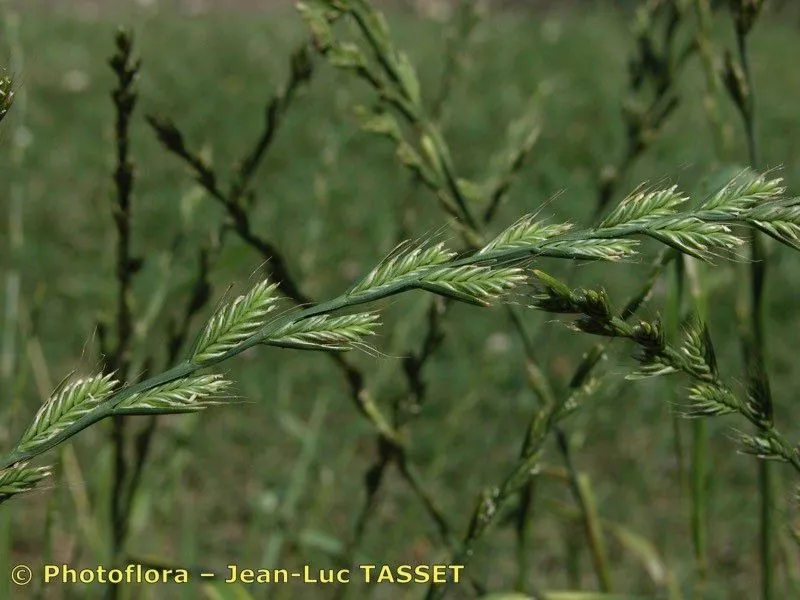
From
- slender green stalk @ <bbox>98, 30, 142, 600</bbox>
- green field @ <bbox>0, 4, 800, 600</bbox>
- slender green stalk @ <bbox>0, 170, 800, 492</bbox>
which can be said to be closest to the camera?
slender green stalk @ <bbox>0, 170, 800, 492</bbox>

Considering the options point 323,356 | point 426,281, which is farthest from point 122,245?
point 323,356

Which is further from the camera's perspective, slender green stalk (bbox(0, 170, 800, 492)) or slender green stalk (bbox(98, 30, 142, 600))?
slender green stalk (bbox(98, 30, 142, 600))

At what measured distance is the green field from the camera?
122 centimetres

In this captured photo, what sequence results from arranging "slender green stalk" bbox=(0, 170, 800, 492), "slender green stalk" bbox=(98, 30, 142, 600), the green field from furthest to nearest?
the green field, "slender green stalk" bbox=(98, 30, 142, 600), "slender green stalk" bbox=(0, 170, 800, 492)

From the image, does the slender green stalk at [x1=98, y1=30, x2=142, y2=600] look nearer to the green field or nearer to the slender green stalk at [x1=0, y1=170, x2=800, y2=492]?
the green field

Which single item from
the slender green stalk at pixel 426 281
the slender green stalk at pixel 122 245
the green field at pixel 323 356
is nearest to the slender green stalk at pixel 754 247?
the green field at pixel 323 356

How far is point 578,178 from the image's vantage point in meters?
4.21

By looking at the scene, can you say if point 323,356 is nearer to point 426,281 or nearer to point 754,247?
point 754,247

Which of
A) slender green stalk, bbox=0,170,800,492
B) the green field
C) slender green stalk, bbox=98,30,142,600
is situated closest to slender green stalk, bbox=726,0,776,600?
the green field

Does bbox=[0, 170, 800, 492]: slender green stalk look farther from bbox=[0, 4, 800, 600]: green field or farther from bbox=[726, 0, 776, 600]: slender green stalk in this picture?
bbox=[726, 0, 776, 600]: slender green stalk

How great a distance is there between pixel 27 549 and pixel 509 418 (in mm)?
1153

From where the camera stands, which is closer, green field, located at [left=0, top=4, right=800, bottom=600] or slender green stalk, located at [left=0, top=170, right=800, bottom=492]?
slender green stalk, located at [left=0, top=170, right=800, bottom=492]

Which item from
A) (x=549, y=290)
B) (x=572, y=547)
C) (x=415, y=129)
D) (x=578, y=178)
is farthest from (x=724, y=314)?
(x=549, y=290)

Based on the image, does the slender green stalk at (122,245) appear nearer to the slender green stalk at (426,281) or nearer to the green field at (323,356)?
the green field at (323,356)
